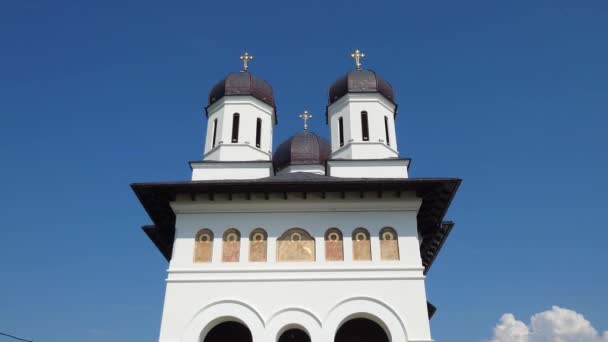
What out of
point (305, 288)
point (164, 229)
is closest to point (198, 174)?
point (164, 229)

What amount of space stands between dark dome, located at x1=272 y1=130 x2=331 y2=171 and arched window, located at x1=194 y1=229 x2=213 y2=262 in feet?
20.4

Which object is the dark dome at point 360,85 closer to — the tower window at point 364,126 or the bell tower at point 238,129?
the tower window at point 364,126

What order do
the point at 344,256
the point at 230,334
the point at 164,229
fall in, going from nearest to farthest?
the point at 344,256
the point at 230,334
the point at 164,229

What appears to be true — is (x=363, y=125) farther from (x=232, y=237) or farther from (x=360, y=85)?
(x=232, y=237)

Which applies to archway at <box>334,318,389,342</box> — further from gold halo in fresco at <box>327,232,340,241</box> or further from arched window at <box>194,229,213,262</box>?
arched window at <box>194,229,213,262</box>

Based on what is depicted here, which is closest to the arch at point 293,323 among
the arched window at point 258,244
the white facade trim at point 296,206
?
the arched window at point 258,244

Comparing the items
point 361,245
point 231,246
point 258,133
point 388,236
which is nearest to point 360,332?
point 361,245

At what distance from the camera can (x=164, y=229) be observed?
1375 centimetres

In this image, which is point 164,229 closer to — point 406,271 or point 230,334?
point 230,334

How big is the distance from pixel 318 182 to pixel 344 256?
5.71 feet

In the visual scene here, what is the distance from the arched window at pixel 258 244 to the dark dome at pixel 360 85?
582 centimetres

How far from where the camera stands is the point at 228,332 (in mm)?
12109

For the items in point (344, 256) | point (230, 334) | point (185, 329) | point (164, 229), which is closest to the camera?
point (185, 329)

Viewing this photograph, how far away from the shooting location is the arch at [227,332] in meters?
12.1
